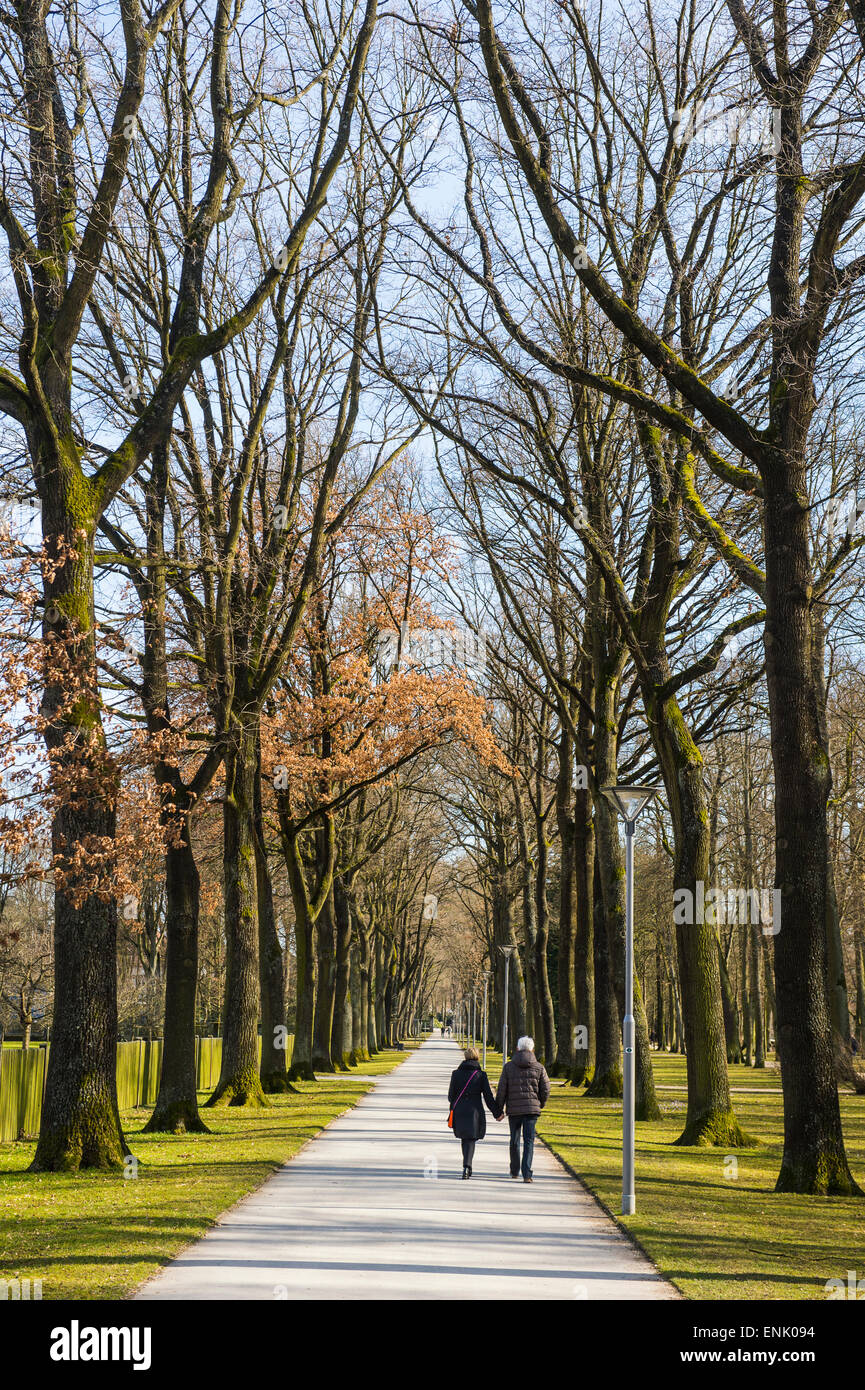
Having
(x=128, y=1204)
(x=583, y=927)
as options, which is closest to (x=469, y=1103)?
(x=128, y=1204)

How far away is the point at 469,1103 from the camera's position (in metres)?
14.5

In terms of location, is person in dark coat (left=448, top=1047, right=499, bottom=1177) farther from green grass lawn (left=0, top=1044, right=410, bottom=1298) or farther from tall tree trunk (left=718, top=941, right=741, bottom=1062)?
tall tree trunk (left=718, top=941, right=741, bottom=1062)

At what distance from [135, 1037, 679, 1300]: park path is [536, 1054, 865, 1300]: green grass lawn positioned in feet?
1.13

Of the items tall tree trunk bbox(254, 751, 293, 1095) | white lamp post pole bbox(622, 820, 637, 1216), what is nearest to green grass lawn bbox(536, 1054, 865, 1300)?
white lamp post pole bbox(622, 820, 637, 1216)

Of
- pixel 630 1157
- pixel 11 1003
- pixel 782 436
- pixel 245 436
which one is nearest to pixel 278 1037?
pixel 245 436

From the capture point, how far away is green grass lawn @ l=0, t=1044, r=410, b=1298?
815cm

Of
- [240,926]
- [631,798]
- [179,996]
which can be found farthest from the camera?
[240,926]

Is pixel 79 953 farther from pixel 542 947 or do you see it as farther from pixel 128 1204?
pixel 542 947

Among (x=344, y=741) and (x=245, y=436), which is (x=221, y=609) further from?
(x=344, y=741)

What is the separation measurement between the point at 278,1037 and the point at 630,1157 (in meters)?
Result: 16.4

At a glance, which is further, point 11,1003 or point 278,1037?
point 11,1003

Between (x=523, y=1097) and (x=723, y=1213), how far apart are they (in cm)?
306

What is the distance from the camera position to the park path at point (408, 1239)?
7.93m

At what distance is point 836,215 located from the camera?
525 inches
